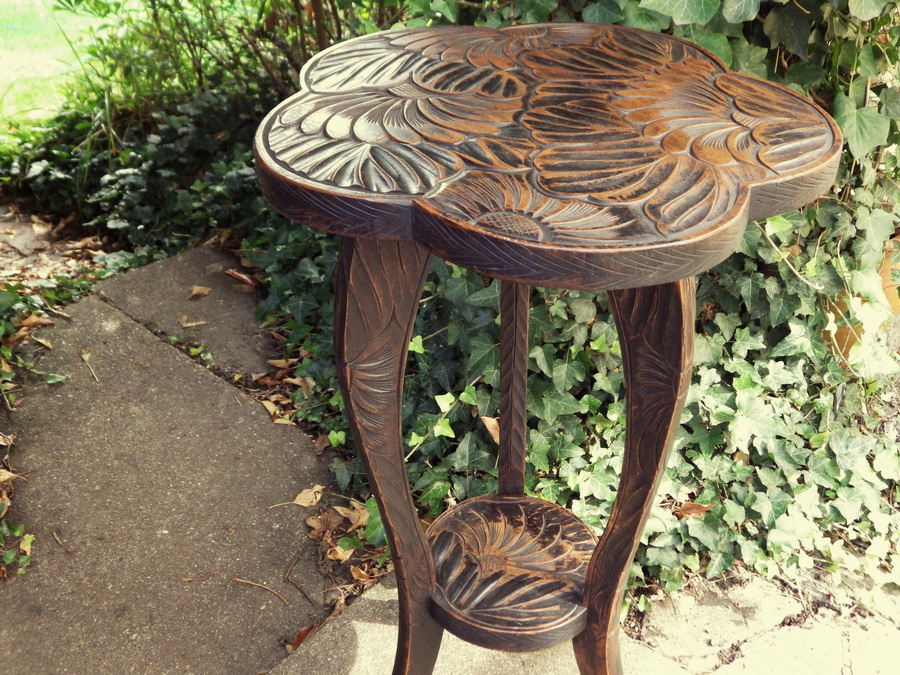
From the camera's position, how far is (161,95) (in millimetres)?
4285

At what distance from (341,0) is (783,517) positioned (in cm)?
253

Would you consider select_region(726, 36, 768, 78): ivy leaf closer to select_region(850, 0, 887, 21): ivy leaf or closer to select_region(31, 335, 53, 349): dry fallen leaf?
select_region(850, 0, 887, 21): ivy leaf

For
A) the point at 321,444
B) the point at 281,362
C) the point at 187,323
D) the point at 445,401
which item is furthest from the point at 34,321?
the point at 445,401

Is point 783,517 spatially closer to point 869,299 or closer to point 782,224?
point 869,299

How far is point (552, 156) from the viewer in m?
1.14

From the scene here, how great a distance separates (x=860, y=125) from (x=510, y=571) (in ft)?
4.45

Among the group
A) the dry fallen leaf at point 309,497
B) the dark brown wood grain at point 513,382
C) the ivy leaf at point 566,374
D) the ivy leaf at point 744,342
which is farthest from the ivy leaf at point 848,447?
the dry fallen leaf at point 309,497

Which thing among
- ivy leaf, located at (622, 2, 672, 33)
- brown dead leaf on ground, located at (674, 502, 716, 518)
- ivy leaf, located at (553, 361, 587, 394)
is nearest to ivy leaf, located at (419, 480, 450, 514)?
ivy leaf, located at (553, 361, 587, 394)

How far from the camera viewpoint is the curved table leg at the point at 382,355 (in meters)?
1.22

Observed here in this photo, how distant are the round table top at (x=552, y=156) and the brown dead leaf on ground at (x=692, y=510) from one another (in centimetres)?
122

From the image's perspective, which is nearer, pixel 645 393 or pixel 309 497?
pixel 645 393

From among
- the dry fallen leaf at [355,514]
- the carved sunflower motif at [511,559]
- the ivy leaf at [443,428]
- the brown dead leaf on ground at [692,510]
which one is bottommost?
the dry fallen leaf at [355,514]

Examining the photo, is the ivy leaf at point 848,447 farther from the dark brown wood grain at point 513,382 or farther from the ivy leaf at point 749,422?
the dark brown wood grain at point 513,382

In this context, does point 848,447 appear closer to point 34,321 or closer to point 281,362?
point 281,362
